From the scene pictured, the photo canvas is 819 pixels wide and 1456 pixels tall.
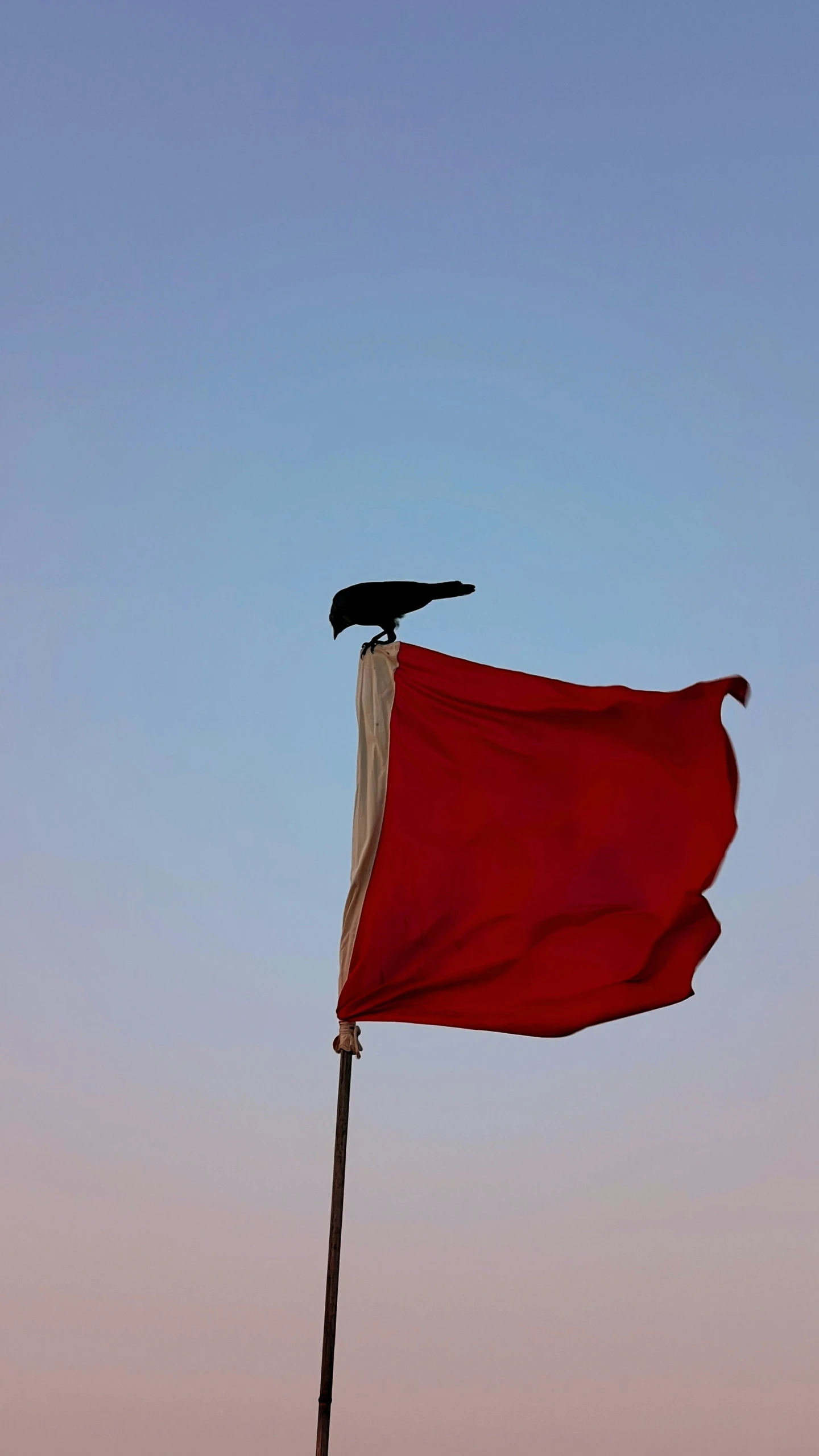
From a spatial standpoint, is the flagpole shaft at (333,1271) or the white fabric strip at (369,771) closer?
the flagpole shaft at (333,1271)

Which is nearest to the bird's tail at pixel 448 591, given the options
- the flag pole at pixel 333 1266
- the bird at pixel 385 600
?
the bird at pixel 385 600

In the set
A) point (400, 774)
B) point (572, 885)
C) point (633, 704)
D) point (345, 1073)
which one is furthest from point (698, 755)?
point (345, 1073)

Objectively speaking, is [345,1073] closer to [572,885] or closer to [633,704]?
[572,885]

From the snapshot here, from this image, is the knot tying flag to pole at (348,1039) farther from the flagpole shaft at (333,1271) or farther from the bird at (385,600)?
the bird at (385,600)

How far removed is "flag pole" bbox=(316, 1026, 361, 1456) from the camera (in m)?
13.5

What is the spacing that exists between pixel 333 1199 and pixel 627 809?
558 centimetres

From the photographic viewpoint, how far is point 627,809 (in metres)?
17.0

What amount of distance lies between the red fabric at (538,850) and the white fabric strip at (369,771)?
91 mm

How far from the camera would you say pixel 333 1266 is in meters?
13.9

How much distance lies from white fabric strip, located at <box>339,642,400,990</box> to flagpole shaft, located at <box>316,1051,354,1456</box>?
171 cm

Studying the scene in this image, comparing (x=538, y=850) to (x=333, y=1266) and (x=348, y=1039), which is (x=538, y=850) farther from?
(x=333, y=1266)

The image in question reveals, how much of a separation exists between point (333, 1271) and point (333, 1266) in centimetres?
4

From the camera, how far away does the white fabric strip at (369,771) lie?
15.9 m

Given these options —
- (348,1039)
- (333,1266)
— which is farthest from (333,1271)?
(348,1039)
